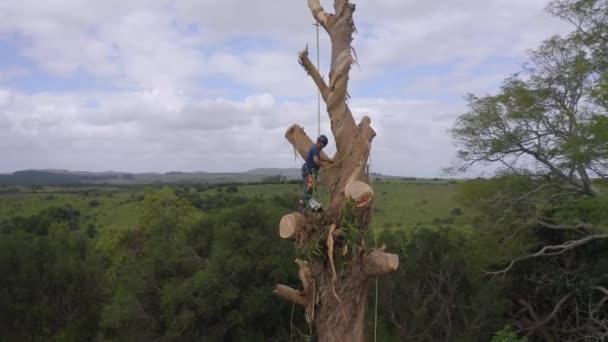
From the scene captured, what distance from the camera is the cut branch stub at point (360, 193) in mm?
4254

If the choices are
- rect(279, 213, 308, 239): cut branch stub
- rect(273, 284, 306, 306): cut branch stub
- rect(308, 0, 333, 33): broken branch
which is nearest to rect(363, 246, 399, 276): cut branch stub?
rect(279, 213, 308, 239): cut branch stub

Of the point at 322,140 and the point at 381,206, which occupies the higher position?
the point at 322,140

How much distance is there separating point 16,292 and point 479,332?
42.5 feet

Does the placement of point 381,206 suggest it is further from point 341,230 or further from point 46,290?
point 341,230

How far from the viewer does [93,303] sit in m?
15.9

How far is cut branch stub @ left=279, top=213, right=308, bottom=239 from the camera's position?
14.1 feet

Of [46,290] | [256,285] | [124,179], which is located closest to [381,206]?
[256,285]

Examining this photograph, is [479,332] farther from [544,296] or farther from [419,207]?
[419,207]

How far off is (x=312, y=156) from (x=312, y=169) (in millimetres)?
124

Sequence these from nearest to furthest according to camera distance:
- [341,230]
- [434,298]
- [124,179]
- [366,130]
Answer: [341,230]
[366,130]
[434,298]
[124,179]

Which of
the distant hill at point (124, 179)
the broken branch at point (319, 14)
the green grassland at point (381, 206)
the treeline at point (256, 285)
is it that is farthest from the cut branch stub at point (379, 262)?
the distant hill at point (124, 179)

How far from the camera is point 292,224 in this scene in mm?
4312

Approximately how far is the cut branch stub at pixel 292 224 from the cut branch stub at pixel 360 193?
431 mm

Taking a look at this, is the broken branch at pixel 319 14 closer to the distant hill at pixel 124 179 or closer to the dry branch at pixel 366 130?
the dry branch at pixel 366 130
